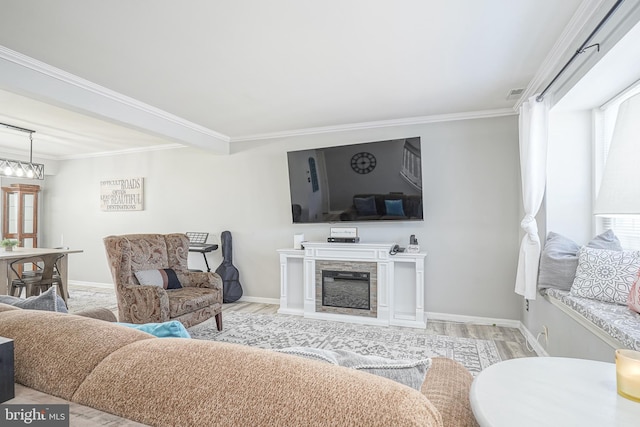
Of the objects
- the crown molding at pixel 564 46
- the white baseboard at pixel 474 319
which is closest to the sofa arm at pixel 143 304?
the white baseboard at pixel 474 319

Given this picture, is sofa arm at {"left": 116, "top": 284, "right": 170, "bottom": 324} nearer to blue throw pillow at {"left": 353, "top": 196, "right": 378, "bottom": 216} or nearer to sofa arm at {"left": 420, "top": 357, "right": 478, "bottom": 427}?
blue throw pillow at {"left": 353, "top": 196, "right": 378, "bottom": 216}

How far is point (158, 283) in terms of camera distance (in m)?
3.23

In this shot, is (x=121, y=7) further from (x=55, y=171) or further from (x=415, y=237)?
(x=55, y=171)

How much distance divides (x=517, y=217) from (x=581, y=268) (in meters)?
1.38

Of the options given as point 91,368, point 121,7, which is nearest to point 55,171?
point 121,7

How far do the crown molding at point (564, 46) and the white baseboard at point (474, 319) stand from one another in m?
2.41

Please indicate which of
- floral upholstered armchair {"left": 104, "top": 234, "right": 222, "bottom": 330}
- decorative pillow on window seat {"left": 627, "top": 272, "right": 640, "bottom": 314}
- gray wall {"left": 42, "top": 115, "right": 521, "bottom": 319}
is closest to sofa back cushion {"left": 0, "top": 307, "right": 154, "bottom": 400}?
floral upholstered armchair {"left": 104, "top": 234, "right": 222, "bottom": 330}

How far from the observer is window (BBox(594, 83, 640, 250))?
94.7 inches

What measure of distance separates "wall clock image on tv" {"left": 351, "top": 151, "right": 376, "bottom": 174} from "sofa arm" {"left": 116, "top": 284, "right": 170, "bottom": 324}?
2.48 metres

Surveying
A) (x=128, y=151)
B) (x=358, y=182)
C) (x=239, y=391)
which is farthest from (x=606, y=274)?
(x=128, y=151)

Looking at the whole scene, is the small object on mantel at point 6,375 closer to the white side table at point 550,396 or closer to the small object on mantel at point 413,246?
the white side table at point 550,396

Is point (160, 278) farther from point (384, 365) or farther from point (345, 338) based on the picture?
point (384, 365)

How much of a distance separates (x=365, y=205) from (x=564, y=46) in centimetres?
236

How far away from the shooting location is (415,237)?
3.97 meters
